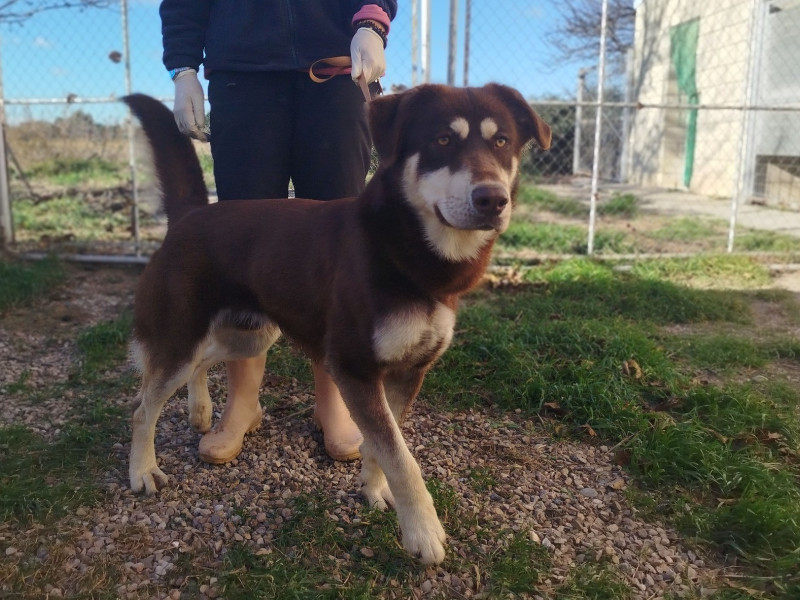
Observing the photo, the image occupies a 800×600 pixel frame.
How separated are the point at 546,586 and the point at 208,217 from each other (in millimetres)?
1926

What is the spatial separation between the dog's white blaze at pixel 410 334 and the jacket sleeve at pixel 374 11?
133cm

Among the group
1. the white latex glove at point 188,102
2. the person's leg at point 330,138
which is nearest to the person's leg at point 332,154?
the person's leg at point 330,138

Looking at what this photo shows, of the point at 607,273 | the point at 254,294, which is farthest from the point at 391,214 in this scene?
the point at 607,273

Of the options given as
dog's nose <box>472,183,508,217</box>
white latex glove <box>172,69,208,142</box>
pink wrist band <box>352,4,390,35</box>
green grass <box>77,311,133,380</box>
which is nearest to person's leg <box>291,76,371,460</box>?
pink wrist band <box>352,4,390,35</box>

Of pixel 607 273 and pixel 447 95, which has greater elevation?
pixel 447 95

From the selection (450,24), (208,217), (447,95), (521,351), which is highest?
(450,24)

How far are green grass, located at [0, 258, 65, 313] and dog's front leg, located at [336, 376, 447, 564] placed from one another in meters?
4.04

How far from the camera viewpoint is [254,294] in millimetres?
2605

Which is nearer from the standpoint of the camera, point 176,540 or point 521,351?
point 176,540

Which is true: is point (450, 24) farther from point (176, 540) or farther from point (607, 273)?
point (176, 540)

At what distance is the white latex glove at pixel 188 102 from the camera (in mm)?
2842

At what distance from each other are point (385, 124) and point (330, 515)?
1524mm

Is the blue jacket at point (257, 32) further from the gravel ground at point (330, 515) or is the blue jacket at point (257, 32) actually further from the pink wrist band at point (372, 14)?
the gravel ground at point (330, 515)

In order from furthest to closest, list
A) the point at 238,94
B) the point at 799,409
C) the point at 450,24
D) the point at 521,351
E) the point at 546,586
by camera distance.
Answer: the point at 450,24, the point at 521,351, the point at 799,409, the point at 238,94, the point at 546,586
